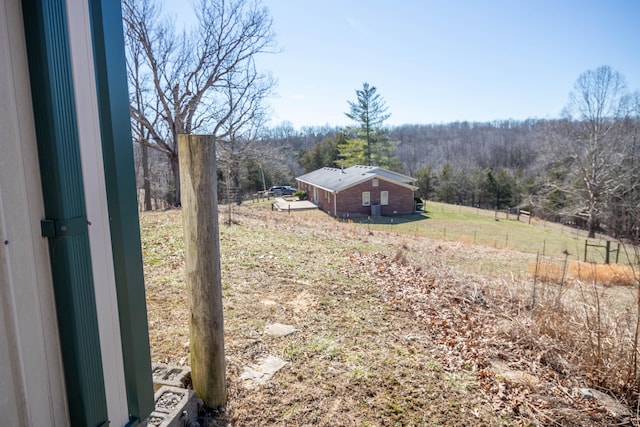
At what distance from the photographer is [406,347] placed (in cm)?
380

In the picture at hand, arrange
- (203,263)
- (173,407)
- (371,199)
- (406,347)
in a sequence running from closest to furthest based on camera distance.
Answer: (173,407)
(203,263)
(406,347)
(371,199)

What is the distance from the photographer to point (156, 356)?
3.22 m

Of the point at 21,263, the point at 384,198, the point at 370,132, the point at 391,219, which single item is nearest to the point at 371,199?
the point at 384,198

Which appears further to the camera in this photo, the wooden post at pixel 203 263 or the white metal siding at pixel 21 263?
the wooden post at pixel 203 263

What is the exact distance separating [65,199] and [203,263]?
1287 millimetres

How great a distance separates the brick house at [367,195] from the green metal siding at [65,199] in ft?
77.6

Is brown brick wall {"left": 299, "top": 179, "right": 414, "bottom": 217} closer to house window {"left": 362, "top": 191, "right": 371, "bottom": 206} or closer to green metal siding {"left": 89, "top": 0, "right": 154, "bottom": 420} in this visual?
house window {"left": 362, "top": 191, "right": 371, "bottom": 206}

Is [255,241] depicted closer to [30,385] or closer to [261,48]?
[30,385]

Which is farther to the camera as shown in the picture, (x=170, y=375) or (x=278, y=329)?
(x=278, y=329)

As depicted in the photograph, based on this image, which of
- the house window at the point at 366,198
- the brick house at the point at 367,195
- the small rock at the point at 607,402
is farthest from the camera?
the house window at the point at 366,198

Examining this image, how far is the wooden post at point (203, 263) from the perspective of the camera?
249 centimetres

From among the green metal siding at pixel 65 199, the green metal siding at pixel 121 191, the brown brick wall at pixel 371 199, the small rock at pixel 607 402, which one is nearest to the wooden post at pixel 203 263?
the green metal siding at pixel 121 191

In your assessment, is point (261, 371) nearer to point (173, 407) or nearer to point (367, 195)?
point (173, 407)

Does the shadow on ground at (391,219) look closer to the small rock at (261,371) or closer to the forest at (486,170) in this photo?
the forest at (486,170)
